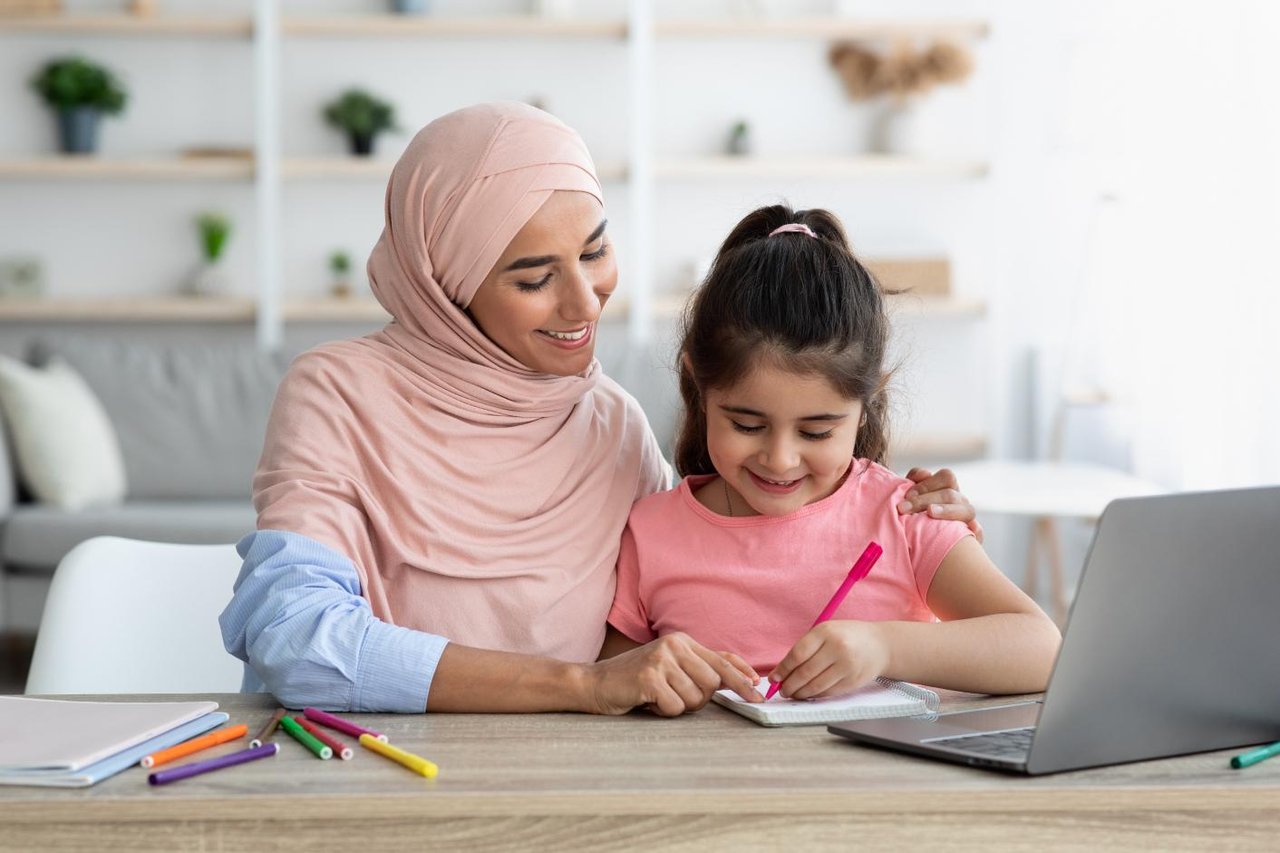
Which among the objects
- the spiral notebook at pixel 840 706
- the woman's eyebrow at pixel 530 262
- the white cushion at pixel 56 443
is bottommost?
the white cushion at pixel 56 443

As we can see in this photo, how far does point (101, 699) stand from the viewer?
1.20m

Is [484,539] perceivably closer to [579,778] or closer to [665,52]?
[579,778]

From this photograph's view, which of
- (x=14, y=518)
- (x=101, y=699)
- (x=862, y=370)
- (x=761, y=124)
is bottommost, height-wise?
(x=14, y=518)

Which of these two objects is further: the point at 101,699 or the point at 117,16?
the point at 117,16

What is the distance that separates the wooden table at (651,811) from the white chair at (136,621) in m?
0.63

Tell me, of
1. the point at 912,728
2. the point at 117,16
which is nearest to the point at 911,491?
the point at 912,728

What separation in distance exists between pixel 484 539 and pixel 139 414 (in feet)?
10.8

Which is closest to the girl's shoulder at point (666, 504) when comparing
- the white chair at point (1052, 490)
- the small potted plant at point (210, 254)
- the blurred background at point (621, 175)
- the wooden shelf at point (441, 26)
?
the white chair at point (1052, 490)

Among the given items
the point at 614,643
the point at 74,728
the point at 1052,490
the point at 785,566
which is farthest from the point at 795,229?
the point at 1052,490

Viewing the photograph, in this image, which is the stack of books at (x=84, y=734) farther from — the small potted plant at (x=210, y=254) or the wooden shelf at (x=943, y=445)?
the wooden shelf at (x=943, y=445)

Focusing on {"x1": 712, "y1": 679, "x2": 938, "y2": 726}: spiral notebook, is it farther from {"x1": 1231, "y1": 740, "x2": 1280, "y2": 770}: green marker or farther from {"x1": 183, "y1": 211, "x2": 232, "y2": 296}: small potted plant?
{"x1": 183, "y1": 211, "x2": 232, "y2": 296}: small potted plant

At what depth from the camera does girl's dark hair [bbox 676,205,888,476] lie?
134 centimetres

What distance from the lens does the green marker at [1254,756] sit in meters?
0.98

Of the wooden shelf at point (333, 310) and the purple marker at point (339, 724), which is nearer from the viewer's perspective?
the purple marker at point (339, 724)
